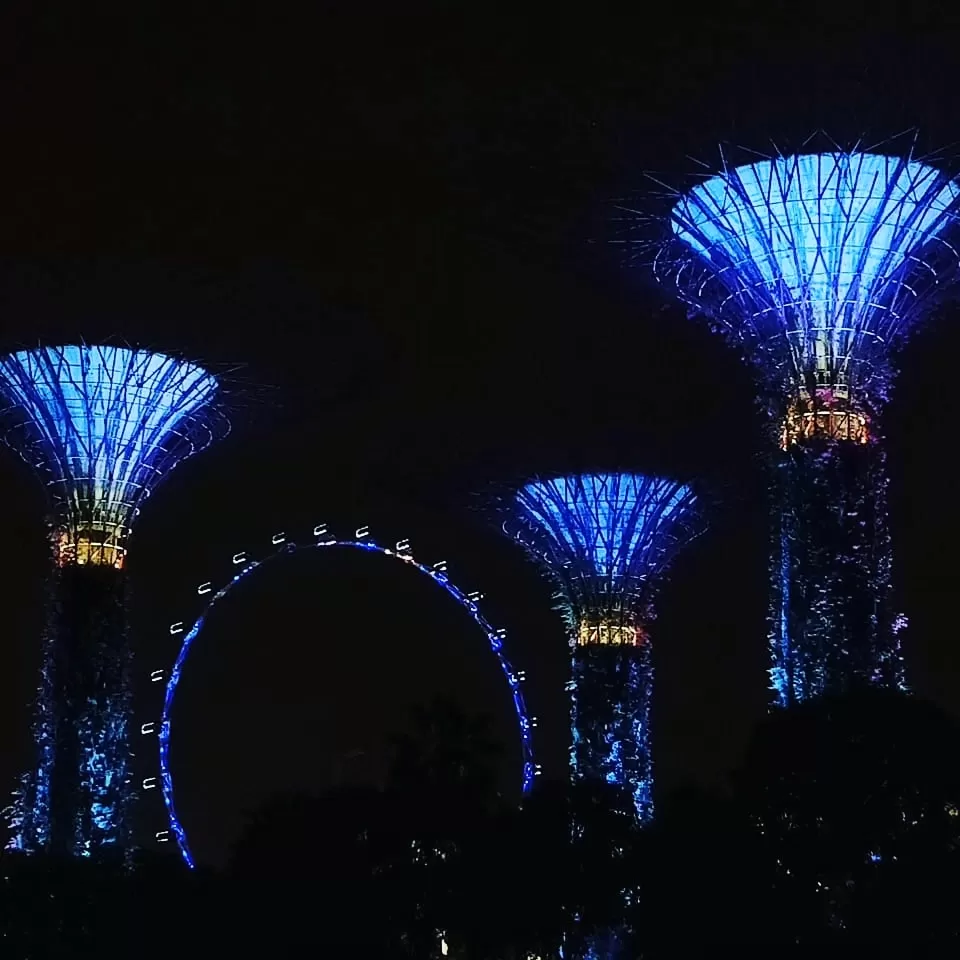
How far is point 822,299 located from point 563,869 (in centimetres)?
1013

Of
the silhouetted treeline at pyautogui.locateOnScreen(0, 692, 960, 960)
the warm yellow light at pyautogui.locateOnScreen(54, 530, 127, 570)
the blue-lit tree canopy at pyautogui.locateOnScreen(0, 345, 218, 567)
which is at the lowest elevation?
the silhouetted treeline at pyautogui.locateOnScreen(0, 692, 960, 960)

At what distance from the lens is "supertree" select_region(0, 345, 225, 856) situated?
131 feet

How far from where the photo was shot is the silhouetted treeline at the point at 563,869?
90.6 feet

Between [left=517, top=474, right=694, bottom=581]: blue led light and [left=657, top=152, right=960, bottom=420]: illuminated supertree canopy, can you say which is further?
[left=517, top=474, right=694, bottom=581]: blue led light

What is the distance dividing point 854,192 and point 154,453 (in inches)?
638

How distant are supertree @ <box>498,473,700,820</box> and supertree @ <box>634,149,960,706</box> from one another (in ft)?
51.6

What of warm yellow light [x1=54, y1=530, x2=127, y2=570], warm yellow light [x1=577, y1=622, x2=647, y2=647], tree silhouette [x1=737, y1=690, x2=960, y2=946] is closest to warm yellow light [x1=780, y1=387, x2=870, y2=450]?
tree silhouette [x1=737, y1=690, x2=960, y2=946]

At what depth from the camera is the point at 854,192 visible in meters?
33.2

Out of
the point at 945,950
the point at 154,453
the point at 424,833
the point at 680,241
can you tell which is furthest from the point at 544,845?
the point at 154,453

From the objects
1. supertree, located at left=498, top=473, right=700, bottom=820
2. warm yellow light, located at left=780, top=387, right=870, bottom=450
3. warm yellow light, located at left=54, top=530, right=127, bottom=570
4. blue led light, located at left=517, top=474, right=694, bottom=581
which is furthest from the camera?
blue led light, located at left=517, top=474, right=694, bottom=581

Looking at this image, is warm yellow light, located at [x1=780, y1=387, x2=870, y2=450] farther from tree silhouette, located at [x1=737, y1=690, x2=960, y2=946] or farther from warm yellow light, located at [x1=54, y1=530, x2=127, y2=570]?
warm yellow light, located at [x1=54, y1=530, x2=127, y2=570]

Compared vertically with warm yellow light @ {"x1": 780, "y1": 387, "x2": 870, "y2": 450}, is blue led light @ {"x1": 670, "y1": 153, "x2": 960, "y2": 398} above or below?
above

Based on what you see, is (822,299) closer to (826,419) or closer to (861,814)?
(826,419)

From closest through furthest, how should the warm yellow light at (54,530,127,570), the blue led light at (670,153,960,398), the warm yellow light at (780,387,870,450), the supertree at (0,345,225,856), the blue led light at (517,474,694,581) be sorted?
the warm yellow light at (780,387,870,450)
the blue led light at (670,153,960,398)
the supertree at (0,345,225,856)
the warm yellow light at (54,530,127,570)
the blue led light at (517,474,694,581)
